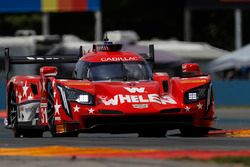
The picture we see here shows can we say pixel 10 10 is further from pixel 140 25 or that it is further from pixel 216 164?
pixel 216 164

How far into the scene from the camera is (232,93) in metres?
32.9

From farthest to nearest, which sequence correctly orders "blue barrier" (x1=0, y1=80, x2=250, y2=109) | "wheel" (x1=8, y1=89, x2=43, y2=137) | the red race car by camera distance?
1. "blue barrier" (x1=0, y1=80, x2=250, y2=109)
2. "wheel" (x1=8, y1=89, x2=43, y2=137)
3. the red race car

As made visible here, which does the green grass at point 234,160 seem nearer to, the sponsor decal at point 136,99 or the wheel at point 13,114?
the sponsor decal at point 136,99

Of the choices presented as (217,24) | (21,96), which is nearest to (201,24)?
(217,24)

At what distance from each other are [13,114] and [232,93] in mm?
16215

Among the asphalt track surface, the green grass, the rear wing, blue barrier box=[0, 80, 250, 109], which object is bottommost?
blue barrier box=[0, 80, 250, 109]

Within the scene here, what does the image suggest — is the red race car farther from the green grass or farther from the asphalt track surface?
the green grass

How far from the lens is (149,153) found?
11500mm

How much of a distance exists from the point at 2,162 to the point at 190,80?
5032 mm

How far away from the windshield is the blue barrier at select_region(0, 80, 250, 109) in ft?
54.0

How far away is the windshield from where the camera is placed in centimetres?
1596

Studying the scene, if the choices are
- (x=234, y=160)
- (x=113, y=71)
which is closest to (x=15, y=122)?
(x=113, y=71)

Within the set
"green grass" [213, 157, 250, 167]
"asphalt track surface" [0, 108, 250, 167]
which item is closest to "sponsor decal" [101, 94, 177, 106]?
"asphalt track surface" [0, 108, 250, 167]

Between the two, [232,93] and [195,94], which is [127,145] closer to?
[195,94]
